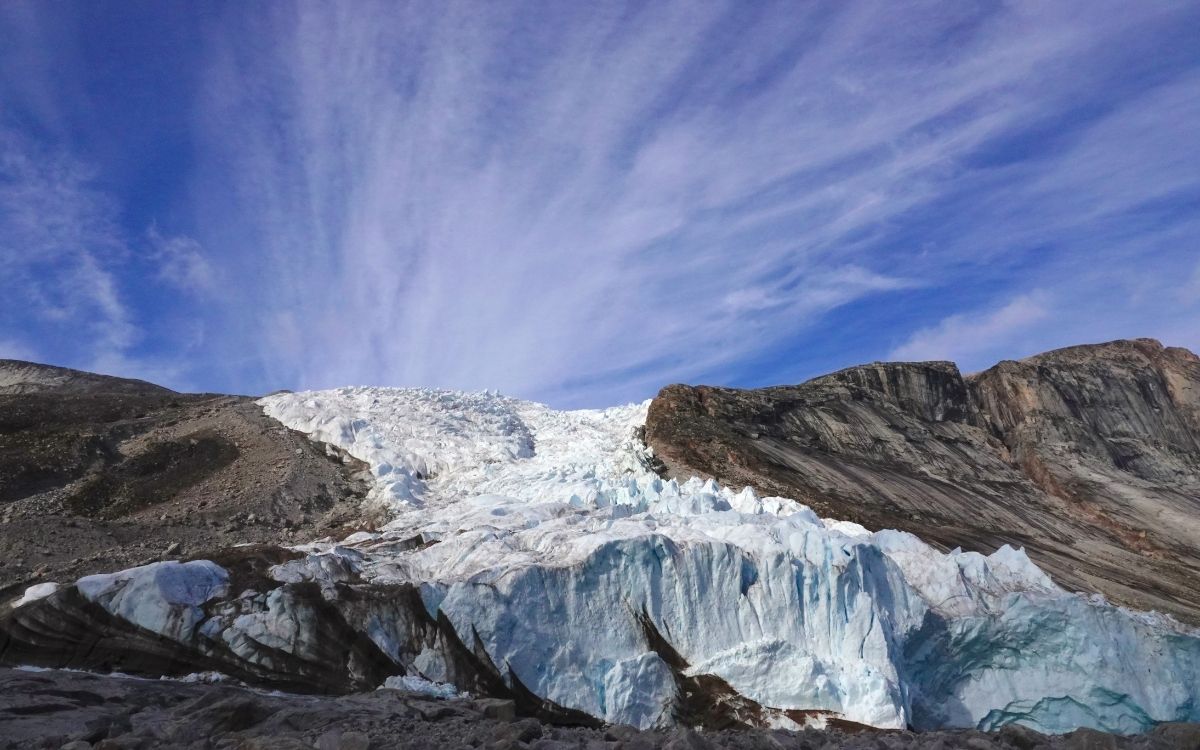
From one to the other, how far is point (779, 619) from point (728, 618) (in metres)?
1.26

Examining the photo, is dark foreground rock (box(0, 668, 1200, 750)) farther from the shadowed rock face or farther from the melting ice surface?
the shadowed rock face

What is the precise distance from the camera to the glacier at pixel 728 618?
1681 cm

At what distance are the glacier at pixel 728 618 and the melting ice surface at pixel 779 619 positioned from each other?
0.16 feet

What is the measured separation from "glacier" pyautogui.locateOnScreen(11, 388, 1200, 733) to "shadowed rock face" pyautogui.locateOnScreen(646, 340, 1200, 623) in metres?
7.62

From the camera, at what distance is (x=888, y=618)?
756 inches

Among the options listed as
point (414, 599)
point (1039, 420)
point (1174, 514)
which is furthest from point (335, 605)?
point (1039, 420)

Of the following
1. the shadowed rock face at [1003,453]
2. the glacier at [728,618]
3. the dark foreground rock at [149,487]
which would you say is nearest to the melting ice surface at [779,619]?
the glacier at [728,618]

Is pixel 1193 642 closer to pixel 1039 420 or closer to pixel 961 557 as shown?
pixel 961 557

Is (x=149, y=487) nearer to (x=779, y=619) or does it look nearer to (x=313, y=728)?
(x=313, y=728)

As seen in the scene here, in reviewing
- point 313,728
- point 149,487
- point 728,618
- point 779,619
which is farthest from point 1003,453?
point 313,728

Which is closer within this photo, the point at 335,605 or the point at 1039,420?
the point at 335,605

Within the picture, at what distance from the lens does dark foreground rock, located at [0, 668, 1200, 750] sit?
33.3 feet

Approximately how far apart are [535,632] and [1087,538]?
34.0m

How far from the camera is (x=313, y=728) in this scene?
11219 mm
